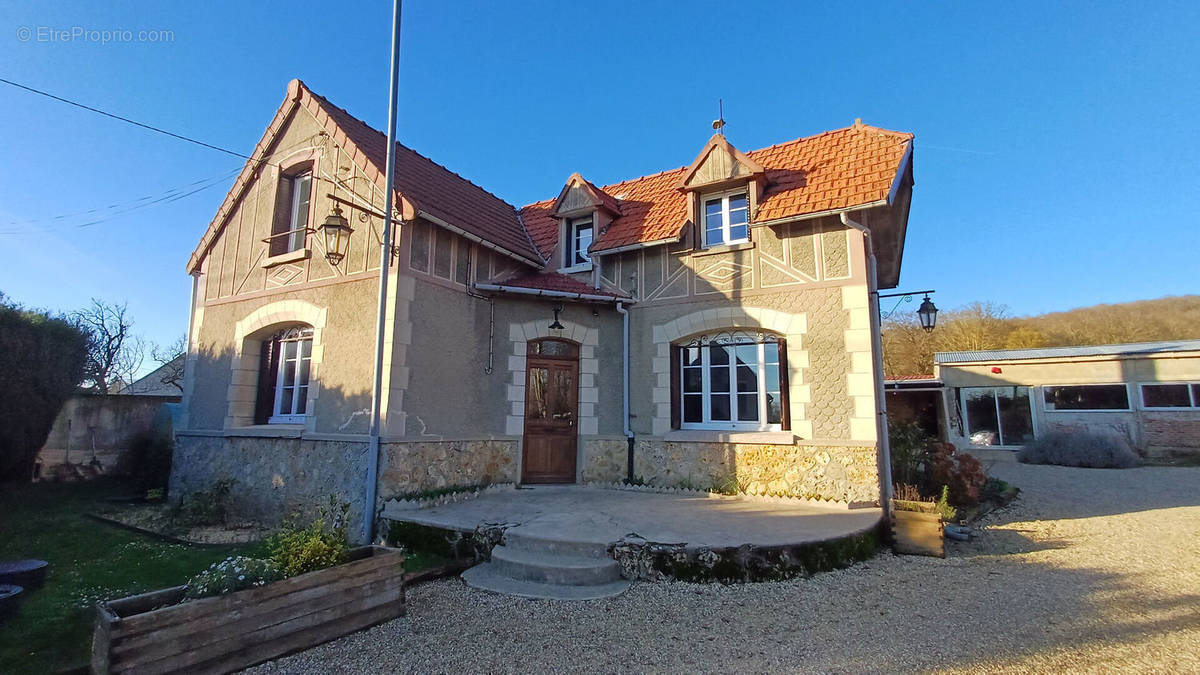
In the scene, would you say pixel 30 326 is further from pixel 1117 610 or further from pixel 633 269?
pixel 1117 610

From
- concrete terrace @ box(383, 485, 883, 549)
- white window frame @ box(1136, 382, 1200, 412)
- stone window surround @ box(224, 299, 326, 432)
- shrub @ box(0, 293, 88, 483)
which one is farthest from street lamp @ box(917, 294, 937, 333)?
shrub @ box(0, 293, 88, 483)

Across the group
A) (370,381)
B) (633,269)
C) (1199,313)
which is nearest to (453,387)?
(370,381)

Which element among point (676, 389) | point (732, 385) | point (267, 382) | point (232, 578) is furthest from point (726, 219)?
point (267, 382)

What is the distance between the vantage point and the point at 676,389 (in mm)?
8562

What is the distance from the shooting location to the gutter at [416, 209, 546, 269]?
7.20 m

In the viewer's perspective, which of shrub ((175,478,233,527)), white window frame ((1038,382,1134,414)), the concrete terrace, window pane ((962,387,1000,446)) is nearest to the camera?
the concrete terrace

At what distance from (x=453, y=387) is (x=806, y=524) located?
190 inches

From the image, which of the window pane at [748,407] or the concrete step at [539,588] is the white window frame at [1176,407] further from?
the concrete step at [539,588]

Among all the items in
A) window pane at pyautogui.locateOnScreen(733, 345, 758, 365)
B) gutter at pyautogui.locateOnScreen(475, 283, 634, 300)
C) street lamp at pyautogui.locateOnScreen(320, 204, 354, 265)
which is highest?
street lamp at pyautogui.locateOnScreen(320, 204, 354, 265)

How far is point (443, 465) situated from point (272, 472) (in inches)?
101

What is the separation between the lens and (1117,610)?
4254mm

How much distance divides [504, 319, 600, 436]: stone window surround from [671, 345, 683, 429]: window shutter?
1193 millimetres

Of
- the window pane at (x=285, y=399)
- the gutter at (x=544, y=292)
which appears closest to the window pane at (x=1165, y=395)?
the gutter at (x=544, y=292)

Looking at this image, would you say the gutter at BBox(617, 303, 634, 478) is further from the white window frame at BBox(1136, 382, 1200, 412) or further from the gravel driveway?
the white window frame at BBox(1136, 382, 1200, 412)
